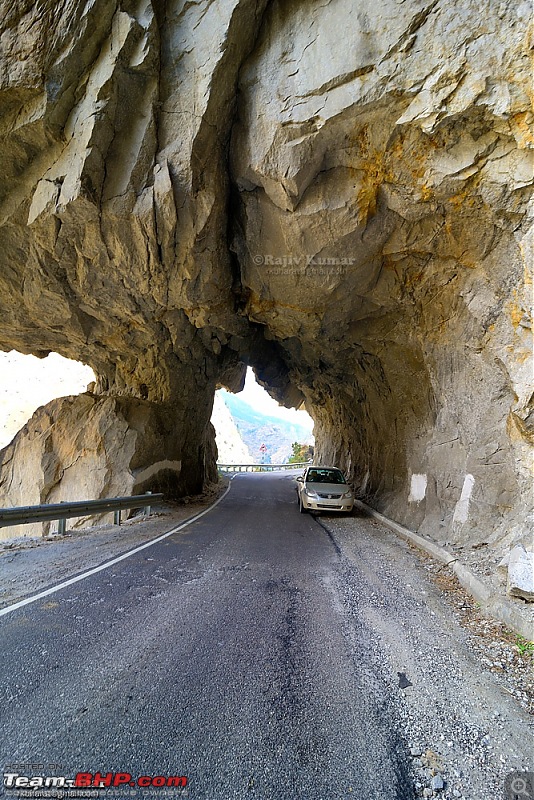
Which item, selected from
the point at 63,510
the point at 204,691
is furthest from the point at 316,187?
the point at 204,691

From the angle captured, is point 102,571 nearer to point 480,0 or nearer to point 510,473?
point 510,473

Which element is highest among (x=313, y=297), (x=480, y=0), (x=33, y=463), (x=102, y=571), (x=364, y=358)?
(x=480, y=0)

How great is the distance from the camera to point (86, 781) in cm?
218

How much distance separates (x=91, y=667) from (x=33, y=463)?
13.3 metres

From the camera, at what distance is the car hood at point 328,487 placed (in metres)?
12.7

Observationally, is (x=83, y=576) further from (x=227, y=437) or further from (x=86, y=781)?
(x=227, y=437)

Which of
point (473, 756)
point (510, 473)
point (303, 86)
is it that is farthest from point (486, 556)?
point (303, 86)

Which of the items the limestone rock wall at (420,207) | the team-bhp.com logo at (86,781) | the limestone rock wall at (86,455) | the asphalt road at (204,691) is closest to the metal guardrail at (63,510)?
the limestone rock wall at (86,455)

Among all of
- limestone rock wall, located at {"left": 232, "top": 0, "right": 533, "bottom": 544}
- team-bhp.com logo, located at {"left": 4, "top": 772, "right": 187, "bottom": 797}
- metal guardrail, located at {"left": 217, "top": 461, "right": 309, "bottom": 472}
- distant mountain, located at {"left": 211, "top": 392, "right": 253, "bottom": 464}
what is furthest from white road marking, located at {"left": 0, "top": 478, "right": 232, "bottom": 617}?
distant mountain, located at {"left": 211, "top": 392, "right": 253, "bottom": 464}

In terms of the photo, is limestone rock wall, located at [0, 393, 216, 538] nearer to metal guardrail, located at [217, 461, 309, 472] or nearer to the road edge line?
the road edge line

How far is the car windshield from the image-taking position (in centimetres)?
1407

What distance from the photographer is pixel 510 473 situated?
6.71 meters

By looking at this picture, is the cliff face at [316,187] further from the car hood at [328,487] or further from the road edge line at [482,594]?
the car hood at [328,487]

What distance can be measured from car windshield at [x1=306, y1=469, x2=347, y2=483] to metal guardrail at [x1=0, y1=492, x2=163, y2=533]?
18.8 ft
